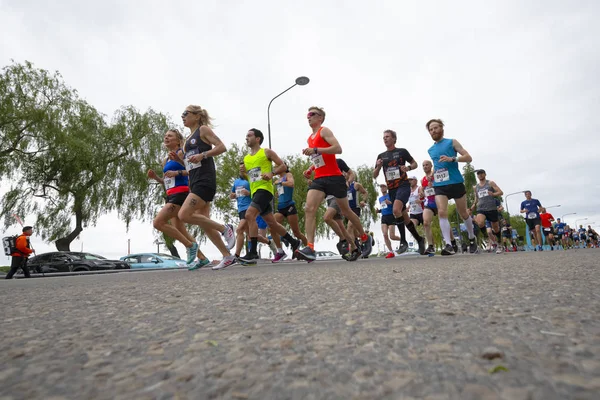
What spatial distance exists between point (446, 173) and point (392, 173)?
3.53ft

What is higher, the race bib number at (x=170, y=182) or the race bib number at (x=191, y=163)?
the race bib number at (x=191, y=163)

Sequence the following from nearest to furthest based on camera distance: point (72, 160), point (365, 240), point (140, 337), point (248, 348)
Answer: point (248, 348), point (140, 337), point (365, 240), point (72, 160)

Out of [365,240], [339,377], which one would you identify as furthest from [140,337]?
[365,240]

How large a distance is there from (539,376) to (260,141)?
633cm

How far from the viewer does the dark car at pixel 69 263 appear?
17484mm

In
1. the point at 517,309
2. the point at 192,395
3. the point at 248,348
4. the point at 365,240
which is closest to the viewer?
the point at 192,395

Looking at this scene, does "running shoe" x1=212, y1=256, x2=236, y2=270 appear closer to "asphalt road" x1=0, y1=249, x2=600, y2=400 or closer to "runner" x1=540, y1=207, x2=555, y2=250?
"asphalt road" x1=0, y1=249, x2=600, y2=400

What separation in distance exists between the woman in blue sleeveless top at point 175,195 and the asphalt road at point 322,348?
4321 mm

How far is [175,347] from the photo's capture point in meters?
1.14

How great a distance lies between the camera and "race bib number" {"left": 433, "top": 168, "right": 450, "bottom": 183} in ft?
22.0

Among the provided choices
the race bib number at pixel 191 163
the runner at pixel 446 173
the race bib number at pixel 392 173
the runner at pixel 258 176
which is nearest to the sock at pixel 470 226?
the runner at pixel 446 173

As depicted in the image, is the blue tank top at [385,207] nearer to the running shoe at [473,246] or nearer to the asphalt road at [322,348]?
the running shoe at [473,246]

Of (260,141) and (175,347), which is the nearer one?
(175,347)

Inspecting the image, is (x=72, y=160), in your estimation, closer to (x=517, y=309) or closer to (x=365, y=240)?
(x=365, y=240)
